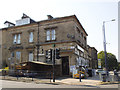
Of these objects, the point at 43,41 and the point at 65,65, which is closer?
the point at 65,65

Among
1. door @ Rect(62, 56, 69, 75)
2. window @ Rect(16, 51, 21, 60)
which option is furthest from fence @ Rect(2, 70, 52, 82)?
window @ Rect(16, 51, 21, 60)

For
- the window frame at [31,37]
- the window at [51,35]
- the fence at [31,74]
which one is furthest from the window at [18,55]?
the window at [51,35]

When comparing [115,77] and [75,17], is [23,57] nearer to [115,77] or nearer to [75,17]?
[75,17]

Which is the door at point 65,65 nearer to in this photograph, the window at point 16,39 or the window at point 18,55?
the window at point 18,55

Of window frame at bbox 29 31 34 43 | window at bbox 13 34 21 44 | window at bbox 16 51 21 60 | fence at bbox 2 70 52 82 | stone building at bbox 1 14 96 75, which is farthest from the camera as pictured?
window at bbox 13 34 21 44

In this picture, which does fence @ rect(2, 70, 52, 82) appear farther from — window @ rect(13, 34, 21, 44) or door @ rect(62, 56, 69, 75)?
window @ rect(13, 34, 21, 44)

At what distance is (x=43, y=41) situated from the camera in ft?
79.2

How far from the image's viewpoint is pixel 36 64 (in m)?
19.8

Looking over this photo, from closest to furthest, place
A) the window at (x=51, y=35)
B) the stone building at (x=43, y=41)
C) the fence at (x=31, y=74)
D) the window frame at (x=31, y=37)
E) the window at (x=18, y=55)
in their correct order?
the fence at (x=31, y=74) < the stone building at (x=43, y=41) < the window at (x=51, y=35) < the window frame at (x=31, y=37) < the window at (x=18, y=55)

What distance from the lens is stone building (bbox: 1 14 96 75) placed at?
21.8 metres

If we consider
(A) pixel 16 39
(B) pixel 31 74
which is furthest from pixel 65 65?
(A) pixel 16 39

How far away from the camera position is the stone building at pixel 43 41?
21814mm

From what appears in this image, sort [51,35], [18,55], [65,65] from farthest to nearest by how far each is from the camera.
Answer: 1. [18,55]
2. [51,35]
3. [65,65]

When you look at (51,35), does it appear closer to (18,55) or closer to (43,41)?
(43,41)
